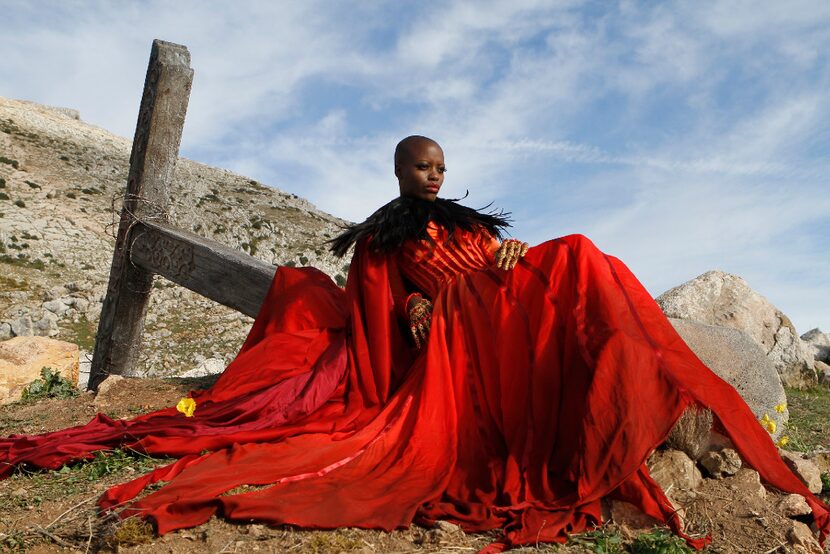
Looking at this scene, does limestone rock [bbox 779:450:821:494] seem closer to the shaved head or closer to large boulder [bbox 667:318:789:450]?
large boulder [bbox 667:318:789:450]

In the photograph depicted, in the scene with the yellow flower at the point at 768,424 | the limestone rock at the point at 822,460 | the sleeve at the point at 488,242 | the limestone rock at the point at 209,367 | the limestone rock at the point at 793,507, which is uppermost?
the sleeve at the point at 488,242

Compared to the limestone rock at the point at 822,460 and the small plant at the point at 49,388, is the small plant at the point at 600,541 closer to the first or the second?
the limestone rock at the point at 822,460

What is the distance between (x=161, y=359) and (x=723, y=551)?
42.2 feet

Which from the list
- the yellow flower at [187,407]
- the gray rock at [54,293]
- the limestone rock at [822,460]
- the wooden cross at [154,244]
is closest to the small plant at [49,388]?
the wooden cross at [154,244]

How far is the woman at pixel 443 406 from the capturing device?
3.01m

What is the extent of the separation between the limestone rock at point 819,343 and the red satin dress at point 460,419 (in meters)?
10.0

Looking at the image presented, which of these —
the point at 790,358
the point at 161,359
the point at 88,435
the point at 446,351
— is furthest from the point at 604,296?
the point at 161,359

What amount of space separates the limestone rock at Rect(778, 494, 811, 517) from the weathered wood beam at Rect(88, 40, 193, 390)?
17.3 feet

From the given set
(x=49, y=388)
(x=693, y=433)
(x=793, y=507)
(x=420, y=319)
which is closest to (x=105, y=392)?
(x=49, y=388)

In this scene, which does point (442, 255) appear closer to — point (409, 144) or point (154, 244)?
point (409, 144)

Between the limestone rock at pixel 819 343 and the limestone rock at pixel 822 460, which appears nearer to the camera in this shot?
the limestone rock at pixel 822 460

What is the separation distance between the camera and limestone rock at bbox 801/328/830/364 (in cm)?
1217

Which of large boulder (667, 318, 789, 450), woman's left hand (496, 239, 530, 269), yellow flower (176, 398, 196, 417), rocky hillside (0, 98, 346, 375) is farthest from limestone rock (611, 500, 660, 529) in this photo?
rocky hillside (0, 98, 346, 375)

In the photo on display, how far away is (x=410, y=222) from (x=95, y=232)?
1737 centimetres
